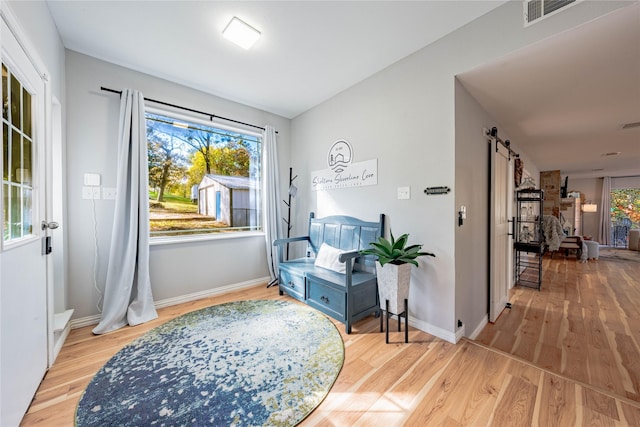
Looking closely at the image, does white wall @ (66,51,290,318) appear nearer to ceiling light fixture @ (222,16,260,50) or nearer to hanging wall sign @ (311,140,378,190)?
ceiling light fixture @ (222,16,260,50)

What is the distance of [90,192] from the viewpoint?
2309 millimetres

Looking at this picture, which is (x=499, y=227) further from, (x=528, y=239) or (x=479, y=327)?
(x=528, y=239)

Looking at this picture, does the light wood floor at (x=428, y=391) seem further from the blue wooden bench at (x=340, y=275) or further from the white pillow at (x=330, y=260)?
the white pillow at (x=330, y=260)

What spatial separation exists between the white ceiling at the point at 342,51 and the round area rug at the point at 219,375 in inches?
102

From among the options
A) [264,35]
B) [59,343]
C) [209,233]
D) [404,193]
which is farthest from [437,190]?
[59,343]

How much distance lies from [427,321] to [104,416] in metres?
2.34

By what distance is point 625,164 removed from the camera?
18.2ft

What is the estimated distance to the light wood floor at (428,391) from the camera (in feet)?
4.18

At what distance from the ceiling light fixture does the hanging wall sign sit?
4.66 ft

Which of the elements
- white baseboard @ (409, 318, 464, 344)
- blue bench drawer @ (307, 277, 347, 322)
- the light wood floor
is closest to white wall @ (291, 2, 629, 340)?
white baseboard @ (409, 318, 464, 344)

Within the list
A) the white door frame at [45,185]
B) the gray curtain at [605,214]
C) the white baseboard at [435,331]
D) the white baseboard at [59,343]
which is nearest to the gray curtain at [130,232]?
the white baseboard at [59,343]

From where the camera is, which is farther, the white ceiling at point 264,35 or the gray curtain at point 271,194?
the gray curtain at point 271,194

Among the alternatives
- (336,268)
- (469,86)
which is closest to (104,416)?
(336,268)

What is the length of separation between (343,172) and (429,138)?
110 cm
